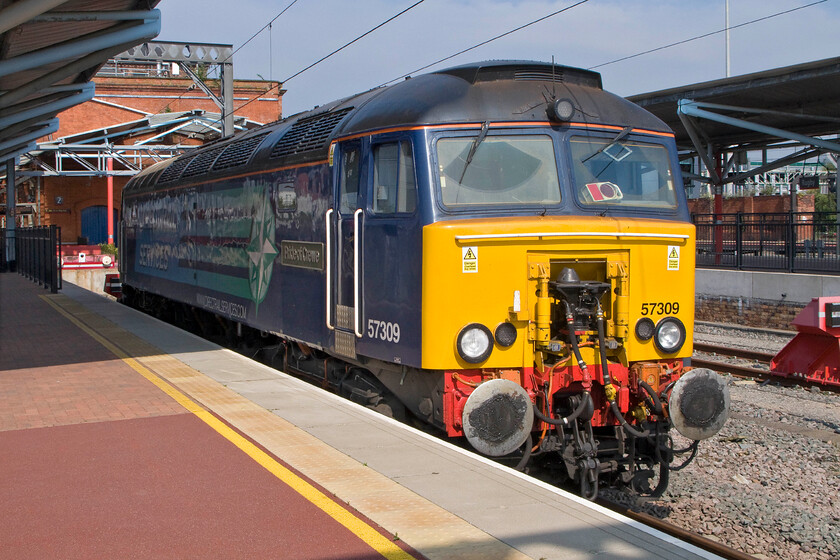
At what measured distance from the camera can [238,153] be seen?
11875 millimetres

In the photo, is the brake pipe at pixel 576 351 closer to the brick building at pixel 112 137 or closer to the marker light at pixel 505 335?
the marker light at pixel 505 335

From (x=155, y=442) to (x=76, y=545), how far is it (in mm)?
2198

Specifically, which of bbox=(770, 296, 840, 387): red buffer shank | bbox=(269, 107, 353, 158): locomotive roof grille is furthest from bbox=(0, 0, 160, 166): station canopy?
bbox=(770, 296, 840, 387): red buffer shank

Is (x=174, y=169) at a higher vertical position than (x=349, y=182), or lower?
higher

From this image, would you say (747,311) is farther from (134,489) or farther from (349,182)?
(134,489)

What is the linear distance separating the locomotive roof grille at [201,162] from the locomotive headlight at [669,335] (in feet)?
26.4

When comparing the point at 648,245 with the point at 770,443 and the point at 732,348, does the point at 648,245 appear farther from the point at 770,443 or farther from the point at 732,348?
the point at 732,348

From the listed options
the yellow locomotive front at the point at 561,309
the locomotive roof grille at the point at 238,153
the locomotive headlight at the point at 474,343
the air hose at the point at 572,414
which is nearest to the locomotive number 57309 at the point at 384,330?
the yellow locomotive front at the point at 561,309

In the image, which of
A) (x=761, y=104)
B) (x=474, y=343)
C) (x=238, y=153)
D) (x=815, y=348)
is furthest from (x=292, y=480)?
(x=761, y=104)

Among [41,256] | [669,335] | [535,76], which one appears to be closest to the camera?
[669,335]

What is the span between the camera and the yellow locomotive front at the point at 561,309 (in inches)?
263

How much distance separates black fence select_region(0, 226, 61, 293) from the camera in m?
23.2

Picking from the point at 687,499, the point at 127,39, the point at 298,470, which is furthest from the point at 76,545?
the point at 127,39

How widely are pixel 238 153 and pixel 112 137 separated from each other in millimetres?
28597
